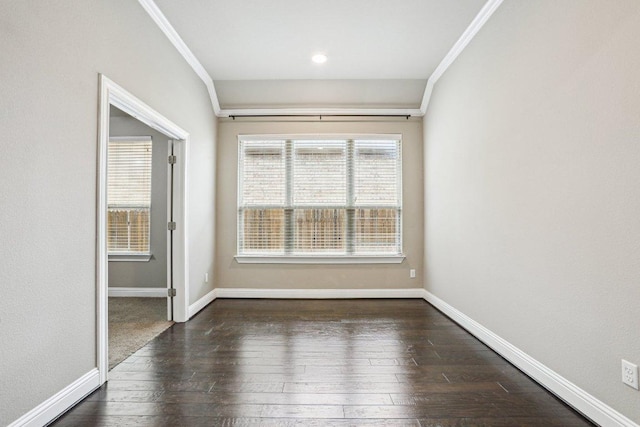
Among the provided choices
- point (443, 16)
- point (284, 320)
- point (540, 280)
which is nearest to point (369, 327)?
point (284, 320)

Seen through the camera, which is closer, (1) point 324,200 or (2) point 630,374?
(2) point 630,374

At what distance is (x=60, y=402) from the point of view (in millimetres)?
1925

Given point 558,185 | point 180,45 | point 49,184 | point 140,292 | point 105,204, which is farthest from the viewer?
point 140,292

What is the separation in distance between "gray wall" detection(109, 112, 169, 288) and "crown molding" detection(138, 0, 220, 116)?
43.0 inches

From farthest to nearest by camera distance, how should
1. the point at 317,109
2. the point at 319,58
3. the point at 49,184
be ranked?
the point at 317,109, the point at 319,58, the point at 49,184

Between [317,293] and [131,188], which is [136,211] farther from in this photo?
[317,293]

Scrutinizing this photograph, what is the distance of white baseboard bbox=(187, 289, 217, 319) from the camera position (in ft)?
12.7

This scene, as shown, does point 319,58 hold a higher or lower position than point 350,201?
higher

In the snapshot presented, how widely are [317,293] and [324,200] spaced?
4.29 feet

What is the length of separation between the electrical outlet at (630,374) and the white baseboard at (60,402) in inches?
117

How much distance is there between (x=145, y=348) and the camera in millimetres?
2943

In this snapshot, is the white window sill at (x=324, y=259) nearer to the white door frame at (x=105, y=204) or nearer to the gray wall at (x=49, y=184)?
the white door frame at (x=105, y=204)

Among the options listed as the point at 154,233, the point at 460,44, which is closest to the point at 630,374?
the point at 460,44

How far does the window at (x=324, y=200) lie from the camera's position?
4.84 metres
